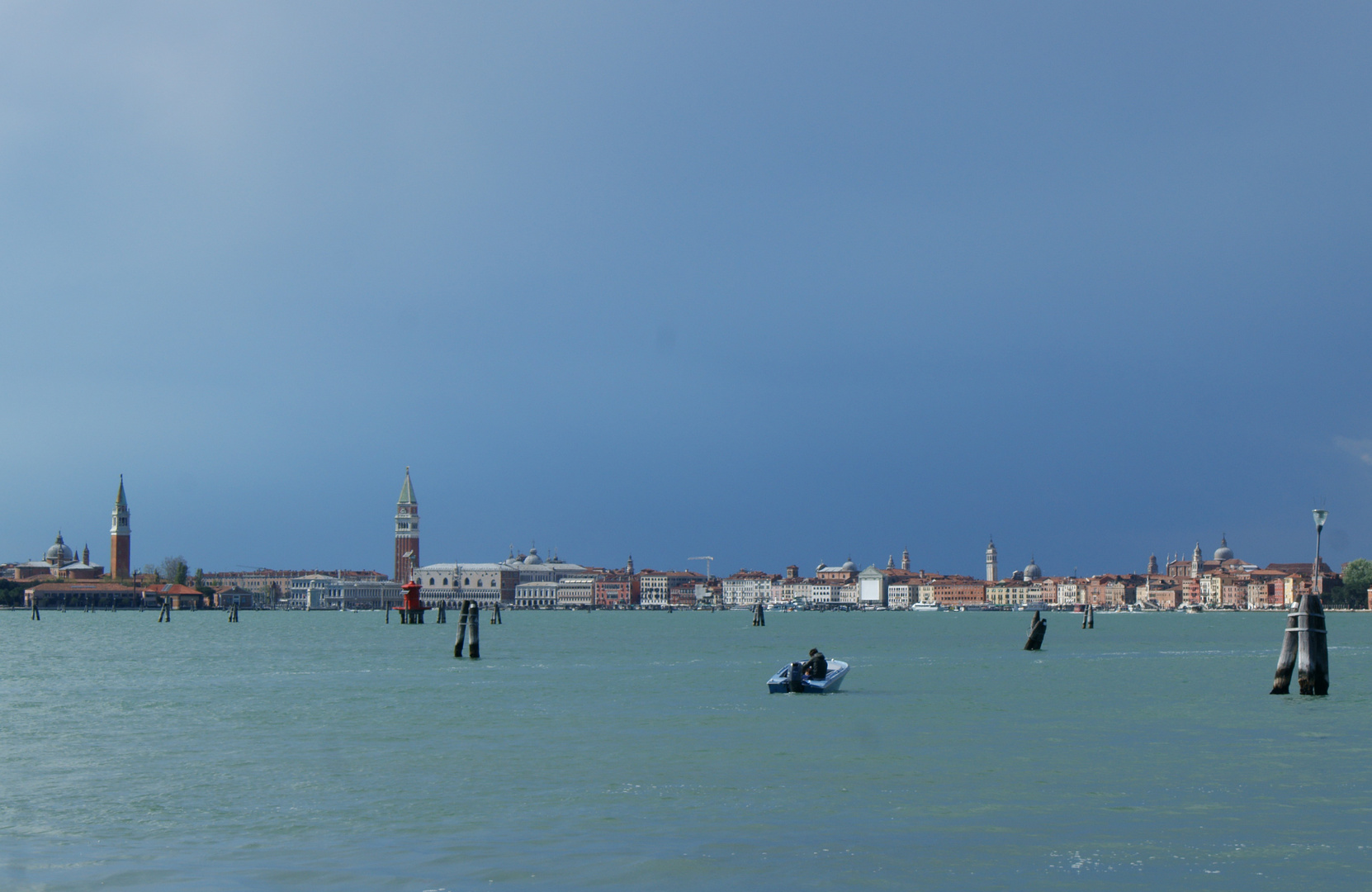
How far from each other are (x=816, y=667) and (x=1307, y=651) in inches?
367

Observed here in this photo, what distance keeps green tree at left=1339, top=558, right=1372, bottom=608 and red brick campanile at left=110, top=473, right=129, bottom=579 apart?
532 feet

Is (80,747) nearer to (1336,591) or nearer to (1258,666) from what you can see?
(1258,666)

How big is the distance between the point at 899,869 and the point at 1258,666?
1330 inches

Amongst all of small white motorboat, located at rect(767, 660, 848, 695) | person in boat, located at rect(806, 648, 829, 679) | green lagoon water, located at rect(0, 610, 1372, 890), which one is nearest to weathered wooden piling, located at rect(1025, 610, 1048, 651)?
green lagoon water, located at rect(0, 610, 1372, 890)

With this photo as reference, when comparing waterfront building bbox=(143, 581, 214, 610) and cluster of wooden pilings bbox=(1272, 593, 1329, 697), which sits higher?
cluster of wooden pilings bbox=(1272, 593, 1329, 697)

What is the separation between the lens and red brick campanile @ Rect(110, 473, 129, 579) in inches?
7544

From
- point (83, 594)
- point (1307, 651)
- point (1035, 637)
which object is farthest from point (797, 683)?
point (83, 594)

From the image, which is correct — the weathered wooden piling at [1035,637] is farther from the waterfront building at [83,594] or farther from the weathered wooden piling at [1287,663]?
the waterfront building at [83,594]

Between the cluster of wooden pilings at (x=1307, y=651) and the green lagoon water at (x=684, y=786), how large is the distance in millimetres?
656

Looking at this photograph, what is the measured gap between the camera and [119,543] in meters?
192

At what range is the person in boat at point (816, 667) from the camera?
93.9 ft

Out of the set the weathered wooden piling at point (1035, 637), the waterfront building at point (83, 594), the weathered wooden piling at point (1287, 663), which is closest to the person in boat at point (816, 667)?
the weathered wooden piling at point (1287, 663)

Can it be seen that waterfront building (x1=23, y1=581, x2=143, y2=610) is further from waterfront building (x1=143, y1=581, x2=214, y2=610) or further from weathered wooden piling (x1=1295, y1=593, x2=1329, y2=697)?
weathered wooden piling (x1=1295, y1=593, x2=1329, y2=697)

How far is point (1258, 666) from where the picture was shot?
134ft
